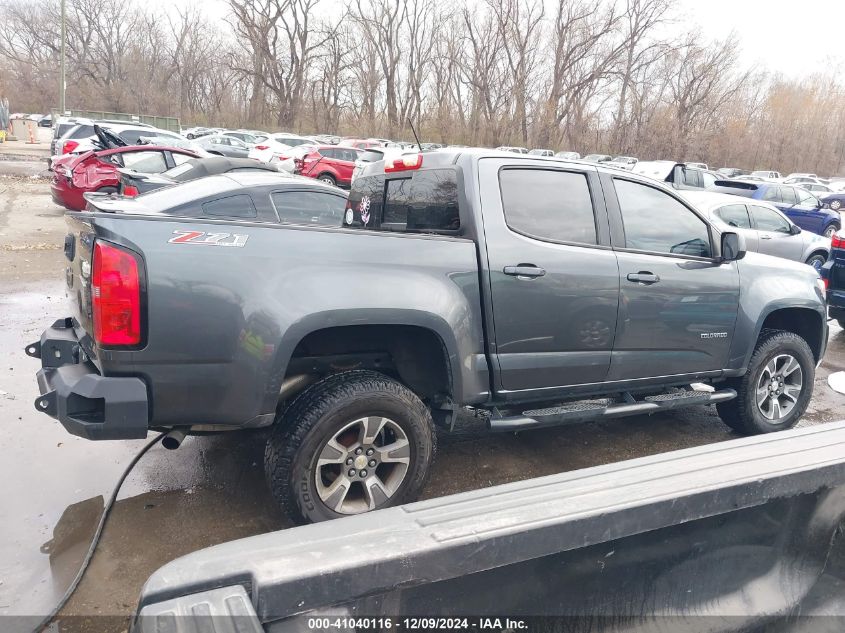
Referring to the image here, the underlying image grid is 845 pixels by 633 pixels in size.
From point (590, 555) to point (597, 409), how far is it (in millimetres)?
2089

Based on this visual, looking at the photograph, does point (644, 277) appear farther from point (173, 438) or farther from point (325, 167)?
point (325, 167)

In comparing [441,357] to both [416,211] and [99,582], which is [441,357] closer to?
[416,211]

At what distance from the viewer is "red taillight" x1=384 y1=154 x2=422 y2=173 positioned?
3951mm

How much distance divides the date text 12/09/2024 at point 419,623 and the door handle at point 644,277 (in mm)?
2589

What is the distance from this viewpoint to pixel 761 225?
36.8 ft

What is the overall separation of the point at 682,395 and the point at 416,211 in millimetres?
2271

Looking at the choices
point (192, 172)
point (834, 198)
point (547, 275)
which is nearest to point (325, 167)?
point (192, 172)

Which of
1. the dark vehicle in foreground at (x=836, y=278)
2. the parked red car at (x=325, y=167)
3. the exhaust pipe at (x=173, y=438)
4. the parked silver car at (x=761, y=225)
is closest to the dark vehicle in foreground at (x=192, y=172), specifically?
the exhaust pipe at (x=173, y=438)

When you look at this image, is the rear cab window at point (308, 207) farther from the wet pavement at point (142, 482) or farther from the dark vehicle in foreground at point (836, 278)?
the dark vehicle in foreground at point (836, 278)

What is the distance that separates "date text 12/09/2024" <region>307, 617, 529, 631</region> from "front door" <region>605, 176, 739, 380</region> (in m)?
2.40

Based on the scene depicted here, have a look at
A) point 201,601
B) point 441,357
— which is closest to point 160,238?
point 441,357

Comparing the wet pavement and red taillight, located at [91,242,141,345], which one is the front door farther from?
red taillight, located at [91,242,141,345]

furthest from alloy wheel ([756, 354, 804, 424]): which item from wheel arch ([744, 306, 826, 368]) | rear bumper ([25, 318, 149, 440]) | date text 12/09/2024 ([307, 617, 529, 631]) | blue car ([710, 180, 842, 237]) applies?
blue car ([710, 180, 842, 237])

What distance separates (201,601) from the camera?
1378mm
